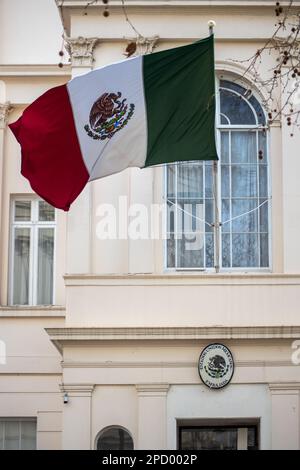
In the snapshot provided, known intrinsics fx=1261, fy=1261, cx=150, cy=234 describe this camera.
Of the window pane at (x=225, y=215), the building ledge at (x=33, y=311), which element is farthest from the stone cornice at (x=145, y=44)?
the building ledge at (x=33, y=311)

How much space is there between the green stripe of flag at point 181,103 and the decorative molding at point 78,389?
3.74 metres

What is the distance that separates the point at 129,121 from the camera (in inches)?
741

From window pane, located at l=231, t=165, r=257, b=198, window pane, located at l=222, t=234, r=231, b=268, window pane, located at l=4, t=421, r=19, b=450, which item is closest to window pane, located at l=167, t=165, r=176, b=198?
window pane, located at l=231, t=165, r=257, b=198

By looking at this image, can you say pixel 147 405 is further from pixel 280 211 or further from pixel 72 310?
pixel 280 211

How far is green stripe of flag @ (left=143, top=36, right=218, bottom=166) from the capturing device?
61.0 ft

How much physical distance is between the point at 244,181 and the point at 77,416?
473 centimetres

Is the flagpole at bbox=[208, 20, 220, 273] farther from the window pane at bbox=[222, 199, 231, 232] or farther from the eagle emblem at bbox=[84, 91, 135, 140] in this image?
the eagle emblem at bbox=[84, 91, 135, 140]

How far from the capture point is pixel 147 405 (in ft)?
64.8

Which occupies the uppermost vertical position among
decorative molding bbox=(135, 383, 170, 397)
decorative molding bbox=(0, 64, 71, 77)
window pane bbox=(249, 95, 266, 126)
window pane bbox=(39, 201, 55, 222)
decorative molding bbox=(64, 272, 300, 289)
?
decorative molding bbox=(0, 64, 71, 77)

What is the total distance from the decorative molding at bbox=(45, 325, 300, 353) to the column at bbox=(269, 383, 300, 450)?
2.73 ft

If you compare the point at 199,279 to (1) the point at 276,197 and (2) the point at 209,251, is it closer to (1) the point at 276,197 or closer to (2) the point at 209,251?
(2) the point at 209,251

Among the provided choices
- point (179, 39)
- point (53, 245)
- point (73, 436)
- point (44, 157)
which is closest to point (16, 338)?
point (53, 245)

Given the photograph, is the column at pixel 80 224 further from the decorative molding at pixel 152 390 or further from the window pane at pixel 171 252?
the decorative molding at pixel 152 390
